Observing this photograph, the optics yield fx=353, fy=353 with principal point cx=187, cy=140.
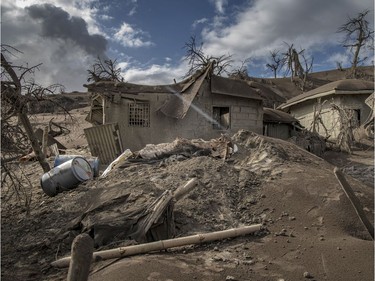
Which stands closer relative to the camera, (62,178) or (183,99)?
(62,178)

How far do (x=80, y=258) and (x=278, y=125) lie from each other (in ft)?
60.6

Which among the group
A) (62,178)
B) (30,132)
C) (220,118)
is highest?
(220,118)

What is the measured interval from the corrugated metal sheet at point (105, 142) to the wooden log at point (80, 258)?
10.6 m

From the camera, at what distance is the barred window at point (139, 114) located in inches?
548

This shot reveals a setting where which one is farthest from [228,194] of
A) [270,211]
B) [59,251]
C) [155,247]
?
[59,251]

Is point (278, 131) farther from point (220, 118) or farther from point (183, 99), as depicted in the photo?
point (183, 99)

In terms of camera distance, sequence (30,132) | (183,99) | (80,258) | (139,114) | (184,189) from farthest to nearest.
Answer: (183,99) < (139,114) < (30,132) < (184,189) < (80,258)

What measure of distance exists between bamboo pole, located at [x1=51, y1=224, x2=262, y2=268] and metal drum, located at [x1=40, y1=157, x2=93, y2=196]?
11.6 feet

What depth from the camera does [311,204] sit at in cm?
612

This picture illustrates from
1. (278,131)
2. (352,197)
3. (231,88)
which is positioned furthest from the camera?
(278,131)

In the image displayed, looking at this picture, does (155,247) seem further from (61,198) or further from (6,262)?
(61,198)

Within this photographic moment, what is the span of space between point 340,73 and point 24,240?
43080 millimetres

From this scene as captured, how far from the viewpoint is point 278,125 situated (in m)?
19.9

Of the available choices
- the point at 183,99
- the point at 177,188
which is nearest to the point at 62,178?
the point at 177,188
